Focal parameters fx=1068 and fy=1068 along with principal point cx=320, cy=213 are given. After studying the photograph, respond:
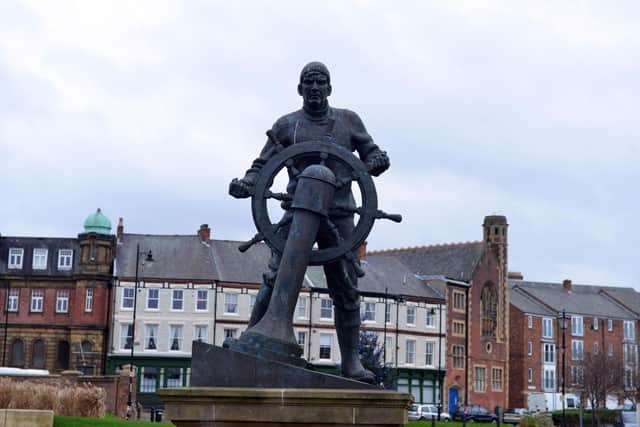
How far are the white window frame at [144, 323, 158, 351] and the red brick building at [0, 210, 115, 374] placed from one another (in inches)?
97.2

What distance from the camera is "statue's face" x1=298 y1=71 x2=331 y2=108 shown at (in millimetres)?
10430

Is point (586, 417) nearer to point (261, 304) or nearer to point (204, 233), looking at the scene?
point (204, 233)

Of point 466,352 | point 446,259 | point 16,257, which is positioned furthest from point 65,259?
point 466,352

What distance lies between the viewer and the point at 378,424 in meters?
8.66

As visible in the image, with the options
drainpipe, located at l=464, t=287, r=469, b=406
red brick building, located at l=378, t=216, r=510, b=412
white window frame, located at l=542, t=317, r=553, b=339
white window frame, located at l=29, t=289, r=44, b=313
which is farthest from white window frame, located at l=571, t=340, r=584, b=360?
white window frame, located at l=29, t=289, r=44, b=313

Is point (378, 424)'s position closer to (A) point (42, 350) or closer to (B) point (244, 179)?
(B) point (244, 179)

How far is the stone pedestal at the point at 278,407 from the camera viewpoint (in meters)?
8.55

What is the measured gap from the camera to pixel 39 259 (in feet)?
220

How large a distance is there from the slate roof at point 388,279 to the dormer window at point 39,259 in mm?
16706

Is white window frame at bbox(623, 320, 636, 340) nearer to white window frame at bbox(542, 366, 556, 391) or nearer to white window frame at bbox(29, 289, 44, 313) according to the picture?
white window frame at bbox(542, 366, 556, 391)

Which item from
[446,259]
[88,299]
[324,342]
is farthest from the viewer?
[446,259]

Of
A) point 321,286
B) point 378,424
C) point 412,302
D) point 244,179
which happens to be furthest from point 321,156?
point 412,302

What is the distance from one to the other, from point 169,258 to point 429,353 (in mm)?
19675

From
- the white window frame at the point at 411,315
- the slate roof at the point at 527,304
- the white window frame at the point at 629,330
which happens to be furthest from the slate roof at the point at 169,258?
the white window frame at the point at 629,330
